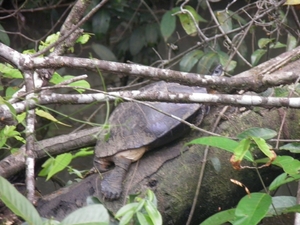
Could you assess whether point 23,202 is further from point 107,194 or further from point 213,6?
point 213,6

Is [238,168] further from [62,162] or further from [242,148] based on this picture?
[62,162]

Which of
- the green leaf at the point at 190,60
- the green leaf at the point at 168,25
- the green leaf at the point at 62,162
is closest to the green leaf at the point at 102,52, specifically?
the green leaf at the point at 168,25

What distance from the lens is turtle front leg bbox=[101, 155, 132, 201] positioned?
48.8 inches

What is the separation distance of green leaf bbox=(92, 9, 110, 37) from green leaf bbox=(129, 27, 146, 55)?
0.16 m

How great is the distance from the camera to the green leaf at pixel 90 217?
0.74 metres

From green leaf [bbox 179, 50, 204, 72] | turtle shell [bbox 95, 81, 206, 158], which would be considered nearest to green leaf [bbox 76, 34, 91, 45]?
turtle shell [bbox 95, 81, 206, 158]

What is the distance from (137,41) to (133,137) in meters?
1.22

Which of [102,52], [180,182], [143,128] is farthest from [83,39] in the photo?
[102,52]

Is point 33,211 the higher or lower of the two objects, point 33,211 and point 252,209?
the higher

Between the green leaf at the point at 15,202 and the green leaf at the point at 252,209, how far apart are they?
34cm

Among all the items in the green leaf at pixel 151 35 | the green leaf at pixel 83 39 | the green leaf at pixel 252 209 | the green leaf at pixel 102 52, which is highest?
the green leaf at pixel 83 39

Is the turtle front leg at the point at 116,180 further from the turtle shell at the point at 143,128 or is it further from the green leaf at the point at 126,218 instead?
the green leaf at the point at 126,218

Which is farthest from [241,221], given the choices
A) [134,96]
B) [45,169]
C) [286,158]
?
[45,169]

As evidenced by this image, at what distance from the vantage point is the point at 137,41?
243 centimetres
